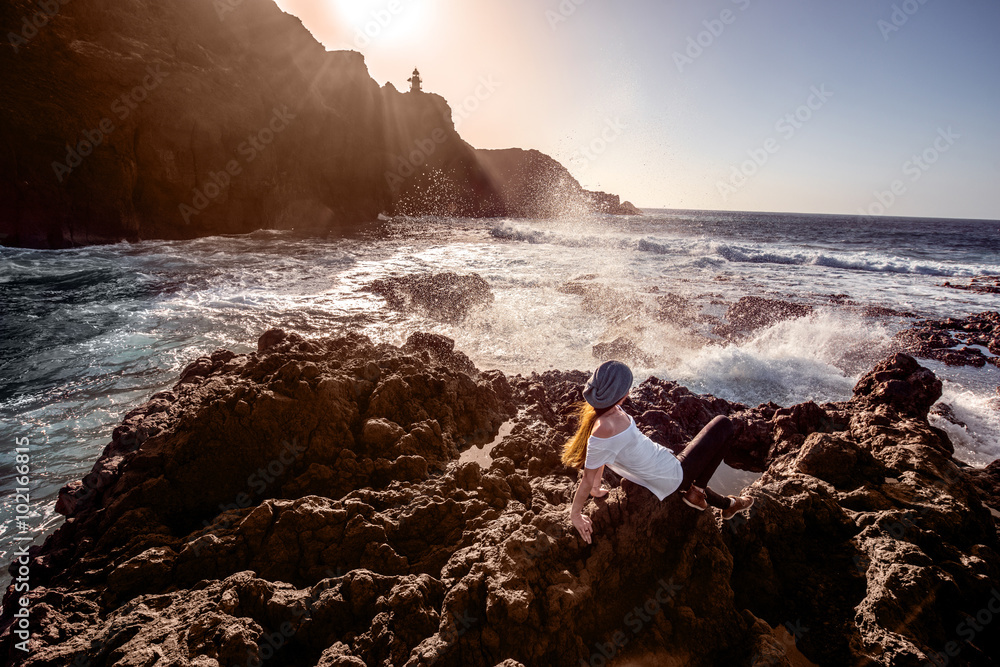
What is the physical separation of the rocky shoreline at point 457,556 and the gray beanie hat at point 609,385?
61 centimetres

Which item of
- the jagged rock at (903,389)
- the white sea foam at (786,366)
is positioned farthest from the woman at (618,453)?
the white sea foam at (786,366)

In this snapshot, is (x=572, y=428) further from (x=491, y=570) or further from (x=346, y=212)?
(x=346, y=212)

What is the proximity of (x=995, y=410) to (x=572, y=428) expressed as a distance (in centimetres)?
570

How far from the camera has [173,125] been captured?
18750 mm

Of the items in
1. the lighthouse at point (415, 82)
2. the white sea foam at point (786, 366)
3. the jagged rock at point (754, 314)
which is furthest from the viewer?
the lighthouse at point (415, 82)

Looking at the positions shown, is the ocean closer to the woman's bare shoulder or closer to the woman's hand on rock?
the woman's bare shoulder

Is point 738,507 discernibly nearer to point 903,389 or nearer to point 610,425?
point 610,425

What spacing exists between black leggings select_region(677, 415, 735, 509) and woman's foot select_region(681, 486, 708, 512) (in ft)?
0.21

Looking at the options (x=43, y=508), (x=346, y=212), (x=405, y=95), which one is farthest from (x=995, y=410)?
(x=405, y=95)

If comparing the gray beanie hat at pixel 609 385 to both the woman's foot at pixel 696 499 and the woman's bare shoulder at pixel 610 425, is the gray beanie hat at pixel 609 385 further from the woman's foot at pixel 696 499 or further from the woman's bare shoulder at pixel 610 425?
the woman's foot at pixel 696 499

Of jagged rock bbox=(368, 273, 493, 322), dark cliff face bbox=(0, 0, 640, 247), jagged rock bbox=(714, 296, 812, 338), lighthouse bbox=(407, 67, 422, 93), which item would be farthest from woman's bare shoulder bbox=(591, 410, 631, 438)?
lighthouse bbox=(407, 67, 422, 93)

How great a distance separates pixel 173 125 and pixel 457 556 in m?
24.7

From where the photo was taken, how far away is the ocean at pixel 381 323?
4.92 metres

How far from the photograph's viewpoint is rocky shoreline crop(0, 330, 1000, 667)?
1.90 metres
